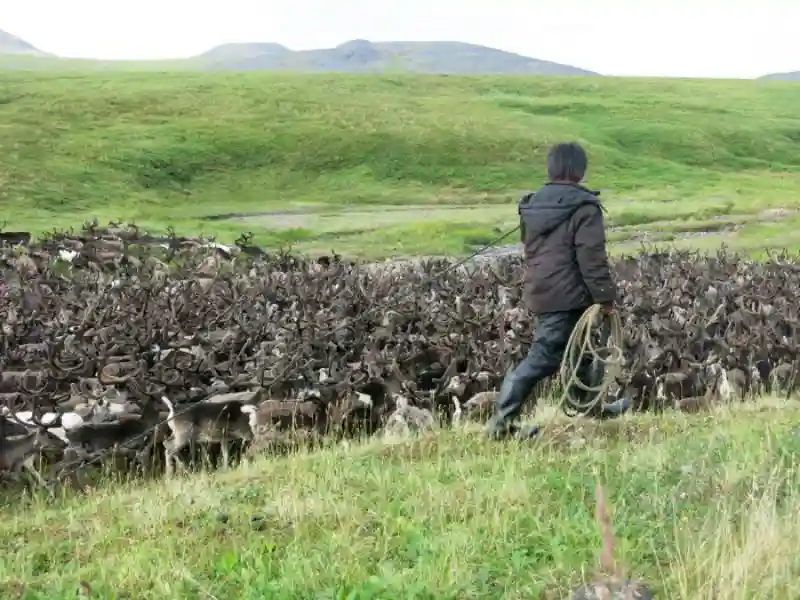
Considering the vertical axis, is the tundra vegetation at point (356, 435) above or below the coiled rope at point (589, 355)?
below

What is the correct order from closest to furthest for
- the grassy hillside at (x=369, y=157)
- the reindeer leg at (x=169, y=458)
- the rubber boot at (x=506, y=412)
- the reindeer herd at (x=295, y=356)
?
the rubber boot at (x=506, y=412), the reindeer leg at (x=169, y=458), the reindeer herd at (x=295, y=356), the grassy hillside at (x=369, y=157)

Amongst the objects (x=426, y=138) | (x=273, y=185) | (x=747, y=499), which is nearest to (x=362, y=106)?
(x=426, y=138)

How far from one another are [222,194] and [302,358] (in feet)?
163

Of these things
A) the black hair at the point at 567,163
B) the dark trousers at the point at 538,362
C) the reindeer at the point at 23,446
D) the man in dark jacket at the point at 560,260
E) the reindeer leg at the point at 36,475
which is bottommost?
the reindeer leg at the point at 36,475

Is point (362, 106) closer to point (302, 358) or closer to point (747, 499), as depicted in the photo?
point (302, 358)

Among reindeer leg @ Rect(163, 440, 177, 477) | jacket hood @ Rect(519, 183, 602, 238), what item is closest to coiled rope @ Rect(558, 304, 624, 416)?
jacket hood @ Rect(519, 183, 602, 238)

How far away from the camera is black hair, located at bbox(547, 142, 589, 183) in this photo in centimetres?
919

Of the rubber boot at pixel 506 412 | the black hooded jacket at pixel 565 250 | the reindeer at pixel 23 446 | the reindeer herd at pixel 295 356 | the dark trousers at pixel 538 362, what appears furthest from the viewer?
the reindeer herd at pixel 295 356

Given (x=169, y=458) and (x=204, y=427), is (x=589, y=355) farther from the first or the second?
(x=169, y=458)

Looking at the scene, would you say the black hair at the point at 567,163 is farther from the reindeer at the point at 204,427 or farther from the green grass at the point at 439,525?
the reindeer at the point at 204,427

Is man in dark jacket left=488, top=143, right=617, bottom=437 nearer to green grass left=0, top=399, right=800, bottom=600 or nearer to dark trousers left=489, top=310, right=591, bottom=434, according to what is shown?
dark trousers left=489, top=310, right=591, bottom=434

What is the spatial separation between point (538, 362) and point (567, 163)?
1948 millimetres

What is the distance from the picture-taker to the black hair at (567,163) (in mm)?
9188

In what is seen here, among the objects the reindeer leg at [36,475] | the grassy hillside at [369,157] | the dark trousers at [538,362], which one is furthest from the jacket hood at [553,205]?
the grassy hillside at [369,157]
